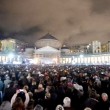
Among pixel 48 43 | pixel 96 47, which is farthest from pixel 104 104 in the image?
pixel 48 43

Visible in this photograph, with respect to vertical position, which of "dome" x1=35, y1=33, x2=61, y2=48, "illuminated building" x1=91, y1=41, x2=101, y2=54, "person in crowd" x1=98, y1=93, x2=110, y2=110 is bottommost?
"person in crowd" x1=98, y1=93, x2=110, y2=110

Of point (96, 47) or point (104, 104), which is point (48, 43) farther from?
point (104, 104)

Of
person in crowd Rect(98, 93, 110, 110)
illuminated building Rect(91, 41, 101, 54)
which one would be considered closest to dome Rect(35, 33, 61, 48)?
illuminated building Rect(91, 41, 101, 54)

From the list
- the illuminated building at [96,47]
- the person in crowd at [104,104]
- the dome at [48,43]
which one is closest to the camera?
the person in crowd at [104,104]

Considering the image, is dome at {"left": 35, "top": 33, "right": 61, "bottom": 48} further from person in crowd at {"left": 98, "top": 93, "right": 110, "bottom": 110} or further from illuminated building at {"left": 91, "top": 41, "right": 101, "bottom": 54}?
person in crowd at {"left": 98, "top": 93, "right": 110, "bottom": 110}

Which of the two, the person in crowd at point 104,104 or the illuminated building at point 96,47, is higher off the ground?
the illuminated building at point 96,47

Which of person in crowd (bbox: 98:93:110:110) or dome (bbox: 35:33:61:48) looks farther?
dome (bbox: 35:33:61:48)

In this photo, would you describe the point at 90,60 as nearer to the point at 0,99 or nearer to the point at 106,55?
the point at 106,55

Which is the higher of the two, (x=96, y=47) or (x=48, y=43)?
(x=48, y=43)

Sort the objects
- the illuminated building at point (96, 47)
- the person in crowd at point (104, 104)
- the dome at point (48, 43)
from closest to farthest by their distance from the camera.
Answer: the person in crowd at point (104, 104), the illuminated building at point (96, 47), the dome at point (48, 43)

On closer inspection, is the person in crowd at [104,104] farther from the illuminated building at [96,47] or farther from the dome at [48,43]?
the dome at [48,43]

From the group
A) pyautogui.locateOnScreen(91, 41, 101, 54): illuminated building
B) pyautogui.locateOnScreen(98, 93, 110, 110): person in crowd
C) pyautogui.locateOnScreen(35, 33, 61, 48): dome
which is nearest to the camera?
pyautogui.locateOnScreen(98, 93, 110, 110): person in crowd

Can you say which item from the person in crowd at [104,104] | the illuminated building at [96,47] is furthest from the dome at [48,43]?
the person in crowd at [104,104]

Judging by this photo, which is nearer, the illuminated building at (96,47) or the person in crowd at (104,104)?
the person in crowd at (104,104)
